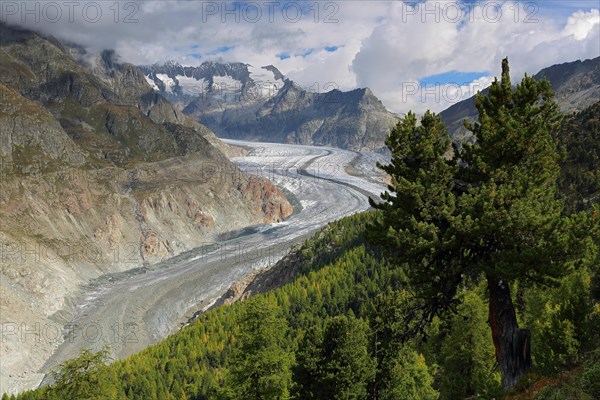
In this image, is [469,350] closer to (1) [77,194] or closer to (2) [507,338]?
(2) [507,338]

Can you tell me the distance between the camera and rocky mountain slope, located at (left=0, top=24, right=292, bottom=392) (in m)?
86.2

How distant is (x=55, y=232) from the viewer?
106 meters

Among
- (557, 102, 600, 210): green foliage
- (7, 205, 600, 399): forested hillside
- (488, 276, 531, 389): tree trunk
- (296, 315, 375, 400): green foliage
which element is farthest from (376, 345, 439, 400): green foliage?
(557, 102, 600, 210): green foliage

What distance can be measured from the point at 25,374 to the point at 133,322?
21816 mm

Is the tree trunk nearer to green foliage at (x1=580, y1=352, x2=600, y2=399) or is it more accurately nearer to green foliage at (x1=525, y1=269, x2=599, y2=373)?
green foliage at (x1=580, y1=352, x2=600, y2=399)

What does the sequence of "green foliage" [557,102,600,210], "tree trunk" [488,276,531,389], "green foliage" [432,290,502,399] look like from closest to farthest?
"tree trunk" [488,276,531,389], "green foliage" [432,290,502,399], "green foliage" [557,102,600,210]

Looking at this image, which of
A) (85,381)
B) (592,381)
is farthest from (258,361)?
(592,381)

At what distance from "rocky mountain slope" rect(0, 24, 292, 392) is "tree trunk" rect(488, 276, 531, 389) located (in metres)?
72.3

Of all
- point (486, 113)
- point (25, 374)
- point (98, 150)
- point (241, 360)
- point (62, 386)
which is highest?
point (98, 150)

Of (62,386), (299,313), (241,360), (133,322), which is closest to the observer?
(241,360)

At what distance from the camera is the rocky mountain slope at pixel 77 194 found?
8625 centimetres

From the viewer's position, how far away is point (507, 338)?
55.2 ft

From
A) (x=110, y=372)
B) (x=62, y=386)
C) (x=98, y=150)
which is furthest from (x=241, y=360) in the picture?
(x=98, y=150)

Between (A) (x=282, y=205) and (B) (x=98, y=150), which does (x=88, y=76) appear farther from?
(A) (x=282, y=205)
